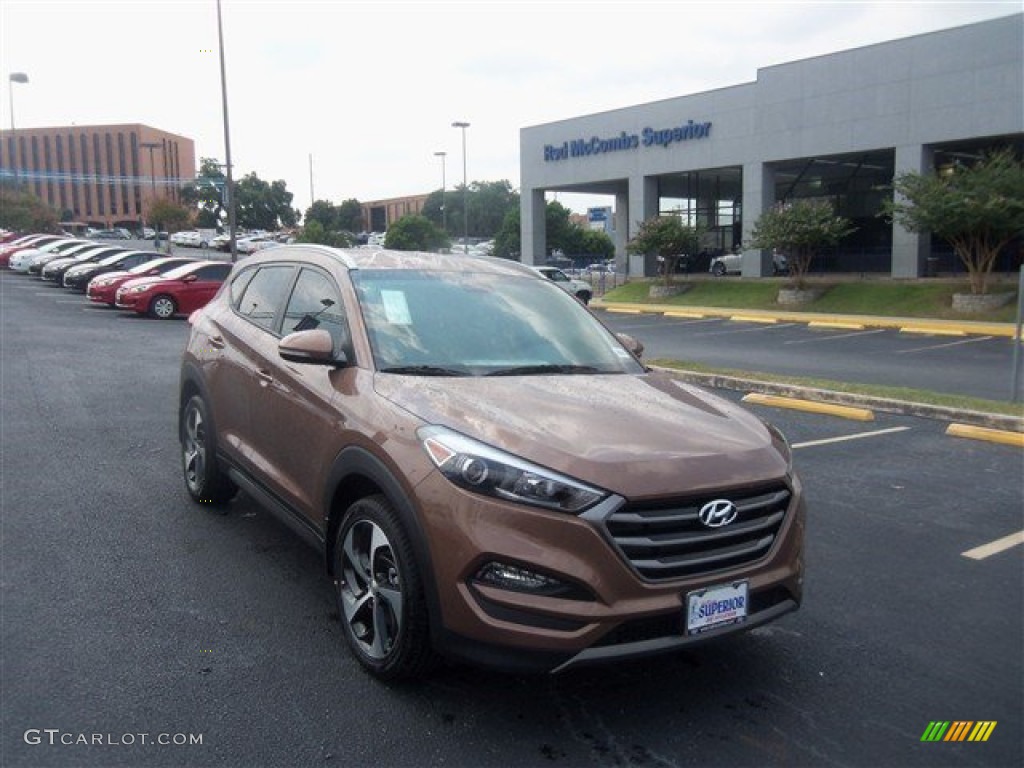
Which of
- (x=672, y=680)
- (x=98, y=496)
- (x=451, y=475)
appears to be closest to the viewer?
(x=451, y=475)

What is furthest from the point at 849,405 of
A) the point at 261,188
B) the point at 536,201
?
the point at 261,188

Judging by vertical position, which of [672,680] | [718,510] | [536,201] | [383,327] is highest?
[536,201]

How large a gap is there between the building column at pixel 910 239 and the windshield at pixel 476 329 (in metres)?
25.2

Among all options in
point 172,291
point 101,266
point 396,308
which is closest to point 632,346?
point 396,308

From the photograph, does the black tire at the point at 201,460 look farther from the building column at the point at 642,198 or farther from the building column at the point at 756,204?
the building column at the point at 642,198

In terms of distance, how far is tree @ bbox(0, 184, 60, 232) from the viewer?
5622 cm

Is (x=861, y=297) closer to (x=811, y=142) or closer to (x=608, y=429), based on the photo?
(x=811, y=142)

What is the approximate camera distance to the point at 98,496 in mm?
6180

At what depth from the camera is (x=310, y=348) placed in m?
3.89

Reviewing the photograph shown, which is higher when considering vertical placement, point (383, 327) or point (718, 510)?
point (383, 327)

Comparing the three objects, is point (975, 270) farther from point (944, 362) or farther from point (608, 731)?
point (608, 731)

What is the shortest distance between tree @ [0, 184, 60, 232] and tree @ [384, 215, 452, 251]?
31.2 m

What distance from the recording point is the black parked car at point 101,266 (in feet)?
88.6

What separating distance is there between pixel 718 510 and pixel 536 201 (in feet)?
127
